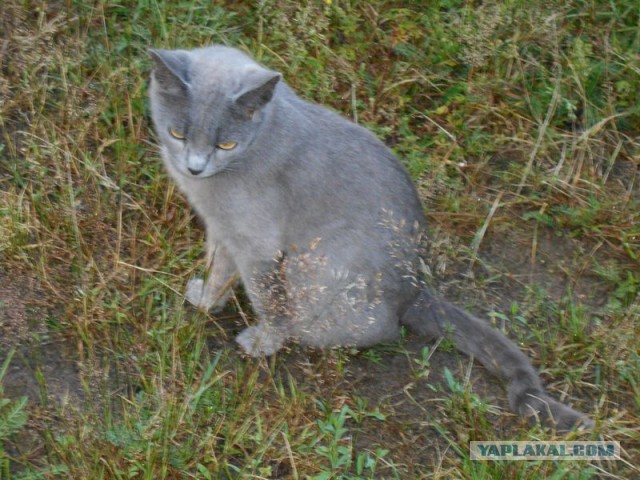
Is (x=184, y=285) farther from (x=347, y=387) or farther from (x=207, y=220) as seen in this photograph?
(x=347, y=387)

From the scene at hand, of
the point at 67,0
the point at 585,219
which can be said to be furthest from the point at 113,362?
the point at 585,219

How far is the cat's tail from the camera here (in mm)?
2766

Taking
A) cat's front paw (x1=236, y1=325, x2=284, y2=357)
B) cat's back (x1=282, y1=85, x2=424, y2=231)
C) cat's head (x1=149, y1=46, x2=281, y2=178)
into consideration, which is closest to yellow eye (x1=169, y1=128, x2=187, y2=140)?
cat's head (x1=149, y1=46, x2=281, y2=178)

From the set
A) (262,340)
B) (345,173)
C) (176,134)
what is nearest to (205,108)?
(176,134)

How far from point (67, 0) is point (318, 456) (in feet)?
7.31

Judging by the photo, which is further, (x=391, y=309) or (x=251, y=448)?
(x=391, y=309)

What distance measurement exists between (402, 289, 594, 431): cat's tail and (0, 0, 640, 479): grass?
0.25 feet

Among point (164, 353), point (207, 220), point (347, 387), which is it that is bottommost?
point (347, 387)

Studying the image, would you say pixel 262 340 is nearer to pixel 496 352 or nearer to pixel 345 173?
pixel 345 173

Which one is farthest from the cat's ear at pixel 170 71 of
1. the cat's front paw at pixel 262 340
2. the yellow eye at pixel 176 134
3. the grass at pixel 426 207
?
the cat's front paw at pixel 262 340

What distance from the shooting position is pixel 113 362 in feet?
9.36

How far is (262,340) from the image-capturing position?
2938 mm

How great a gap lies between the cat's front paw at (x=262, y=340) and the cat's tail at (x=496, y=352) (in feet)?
1.53

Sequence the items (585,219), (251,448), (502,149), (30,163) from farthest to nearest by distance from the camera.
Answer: (502,149), (585,219), (30,163), (251,448)
